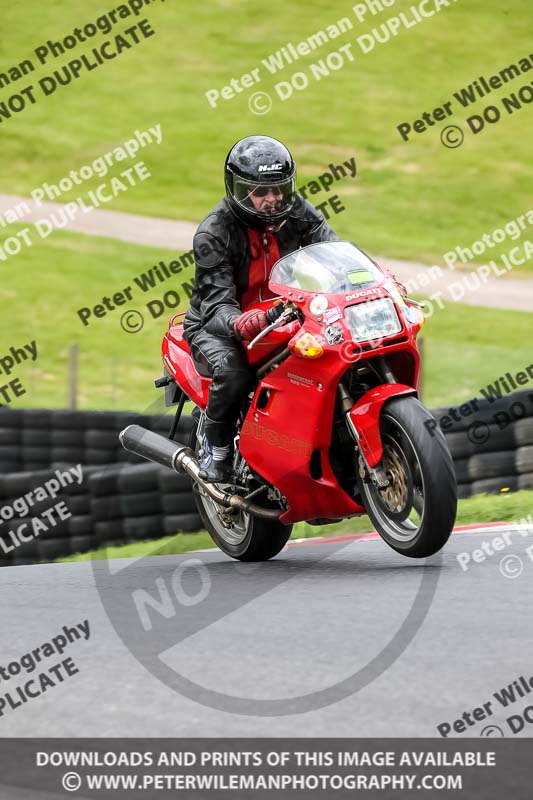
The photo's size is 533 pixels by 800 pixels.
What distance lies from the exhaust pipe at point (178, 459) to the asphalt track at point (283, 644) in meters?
0.35

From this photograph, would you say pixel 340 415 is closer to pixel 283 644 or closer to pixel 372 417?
pixel 372 417

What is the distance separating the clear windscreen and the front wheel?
0.69m

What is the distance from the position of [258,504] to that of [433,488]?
153 centimetres

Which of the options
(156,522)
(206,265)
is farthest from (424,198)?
(206,265)

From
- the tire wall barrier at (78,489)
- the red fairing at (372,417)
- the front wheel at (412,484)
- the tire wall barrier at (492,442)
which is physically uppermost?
the red fairing at (372,417)

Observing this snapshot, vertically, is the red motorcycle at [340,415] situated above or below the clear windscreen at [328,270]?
below

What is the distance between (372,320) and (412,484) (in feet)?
2.59

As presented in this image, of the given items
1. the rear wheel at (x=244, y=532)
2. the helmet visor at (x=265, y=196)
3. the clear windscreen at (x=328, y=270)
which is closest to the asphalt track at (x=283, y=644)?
the rear wheel at (x=244, y=532)

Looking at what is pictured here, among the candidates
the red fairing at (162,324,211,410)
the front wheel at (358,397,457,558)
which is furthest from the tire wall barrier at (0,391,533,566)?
the front wheel at (358,397,457,558)

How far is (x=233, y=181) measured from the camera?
6402mm

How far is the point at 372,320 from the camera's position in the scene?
585cm

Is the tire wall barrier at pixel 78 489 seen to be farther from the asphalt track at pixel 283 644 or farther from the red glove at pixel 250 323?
the red glove at pixel 250 323

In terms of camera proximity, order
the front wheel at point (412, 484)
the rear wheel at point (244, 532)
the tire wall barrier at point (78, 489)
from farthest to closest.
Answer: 1. the tire wall barrier at point (78, 489)
2. the rear wheel at point (244, 532)
3. the front wheel at point (412, 484)

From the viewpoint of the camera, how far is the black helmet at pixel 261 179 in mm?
6352
